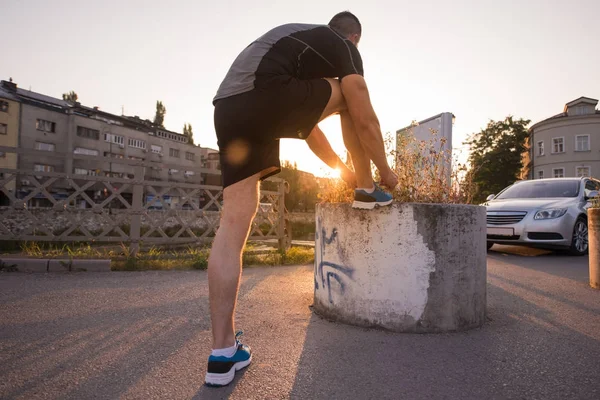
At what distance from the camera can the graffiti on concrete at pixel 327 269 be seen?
255 cm

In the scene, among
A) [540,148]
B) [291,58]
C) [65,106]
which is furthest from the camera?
[65,106]

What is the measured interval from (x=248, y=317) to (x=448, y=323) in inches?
54.9

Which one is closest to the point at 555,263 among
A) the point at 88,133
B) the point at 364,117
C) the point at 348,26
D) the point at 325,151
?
the point at 325,151

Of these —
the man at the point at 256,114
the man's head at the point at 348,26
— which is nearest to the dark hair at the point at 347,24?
the man's head at the point at 348,26

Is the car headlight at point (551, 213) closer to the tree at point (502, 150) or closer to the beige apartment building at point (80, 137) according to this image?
the beige apartment building at point (80, 137)

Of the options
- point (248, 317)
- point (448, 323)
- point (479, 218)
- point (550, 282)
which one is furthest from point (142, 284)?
point (550, 282)

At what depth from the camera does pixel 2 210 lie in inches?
218

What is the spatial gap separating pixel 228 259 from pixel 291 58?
3.25 ft

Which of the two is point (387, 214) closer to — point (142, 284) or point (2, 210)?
point (142, 284)

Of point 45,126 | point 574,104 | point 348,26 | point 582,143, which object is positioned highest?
point 574,104

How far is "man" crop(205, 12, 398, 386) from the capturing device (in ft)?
5.43

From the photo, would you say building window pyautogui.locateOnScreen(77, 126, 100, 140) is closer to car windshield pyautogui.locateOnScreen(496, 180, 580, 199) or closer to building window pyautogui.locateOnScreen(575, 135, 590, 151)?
car windshield pyautogui.locateOnScreen(496, 180, 580, 199)

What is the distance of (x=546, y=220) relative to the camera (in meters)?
6.95

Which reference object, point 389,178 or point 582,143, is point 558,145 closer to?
point 582,143
